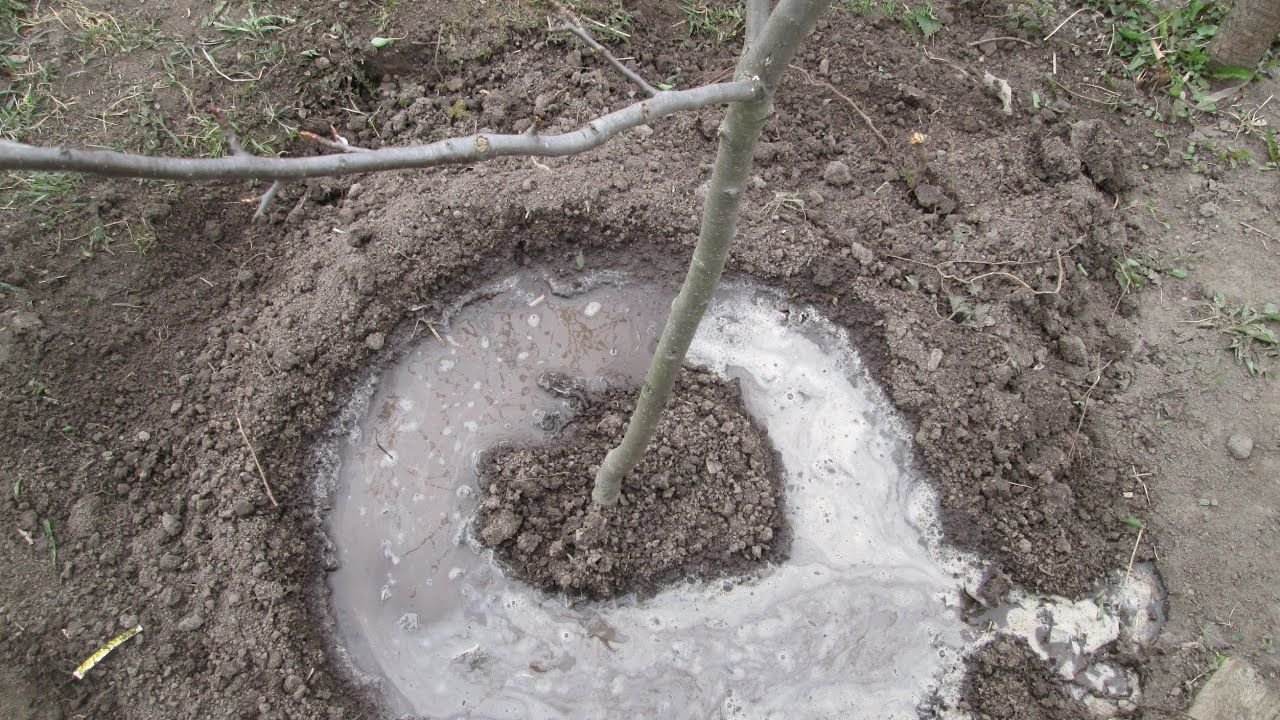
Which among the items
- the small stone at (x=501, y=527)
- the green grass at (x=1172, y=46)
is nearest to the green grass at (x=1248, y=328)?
the green grass at (x=1172, y=46)

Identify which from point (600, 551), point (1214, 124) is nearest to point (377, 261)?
point (600, 551)

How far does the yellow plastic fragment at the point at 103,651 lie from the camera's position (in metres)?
2.50

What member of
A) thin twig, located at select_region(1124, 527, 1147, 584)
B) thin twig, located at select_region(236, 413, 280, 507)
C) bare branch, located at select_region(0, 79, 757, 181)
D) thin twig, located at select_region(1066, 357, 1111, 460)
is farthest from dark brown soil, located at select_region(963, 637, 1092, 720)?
thin twig, located at select_region(236, 413, 280, 507)

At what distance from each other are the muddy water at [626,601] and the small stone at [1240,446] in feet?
3.40

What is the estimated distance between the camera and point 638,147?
3416mm

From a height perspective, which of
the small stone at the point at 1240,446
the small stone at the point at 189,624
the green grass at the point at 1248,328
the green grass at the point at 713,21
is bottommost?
the small stone at the point at 189,624

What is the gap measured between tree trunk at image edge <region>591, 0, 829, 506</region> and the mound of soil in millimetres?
477

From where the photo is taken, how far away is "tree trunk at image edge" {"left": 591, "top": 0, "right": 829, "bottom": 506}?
1374 millimetres

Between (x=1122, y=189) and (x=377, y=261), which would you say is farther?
(x=1122, y=189)

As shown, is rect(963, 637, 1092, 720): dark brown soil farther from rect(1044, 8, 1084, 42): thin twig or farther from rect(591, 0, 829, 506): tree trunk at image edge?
rect(1044, 8, 1084, 42): thin twig

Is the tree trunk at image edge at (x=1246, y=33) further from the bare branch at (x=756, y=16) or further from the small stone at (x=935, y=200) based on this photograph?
the bare branch at (x=756, y=16)

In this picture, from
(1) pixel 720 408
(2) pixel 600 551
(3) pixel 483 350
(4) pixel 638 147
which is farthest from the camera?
(4) pixel 638 147

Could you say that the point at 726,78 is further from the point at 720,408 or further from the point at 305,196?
the point at 305,196

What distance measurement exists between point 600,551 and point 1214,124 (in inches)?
140
